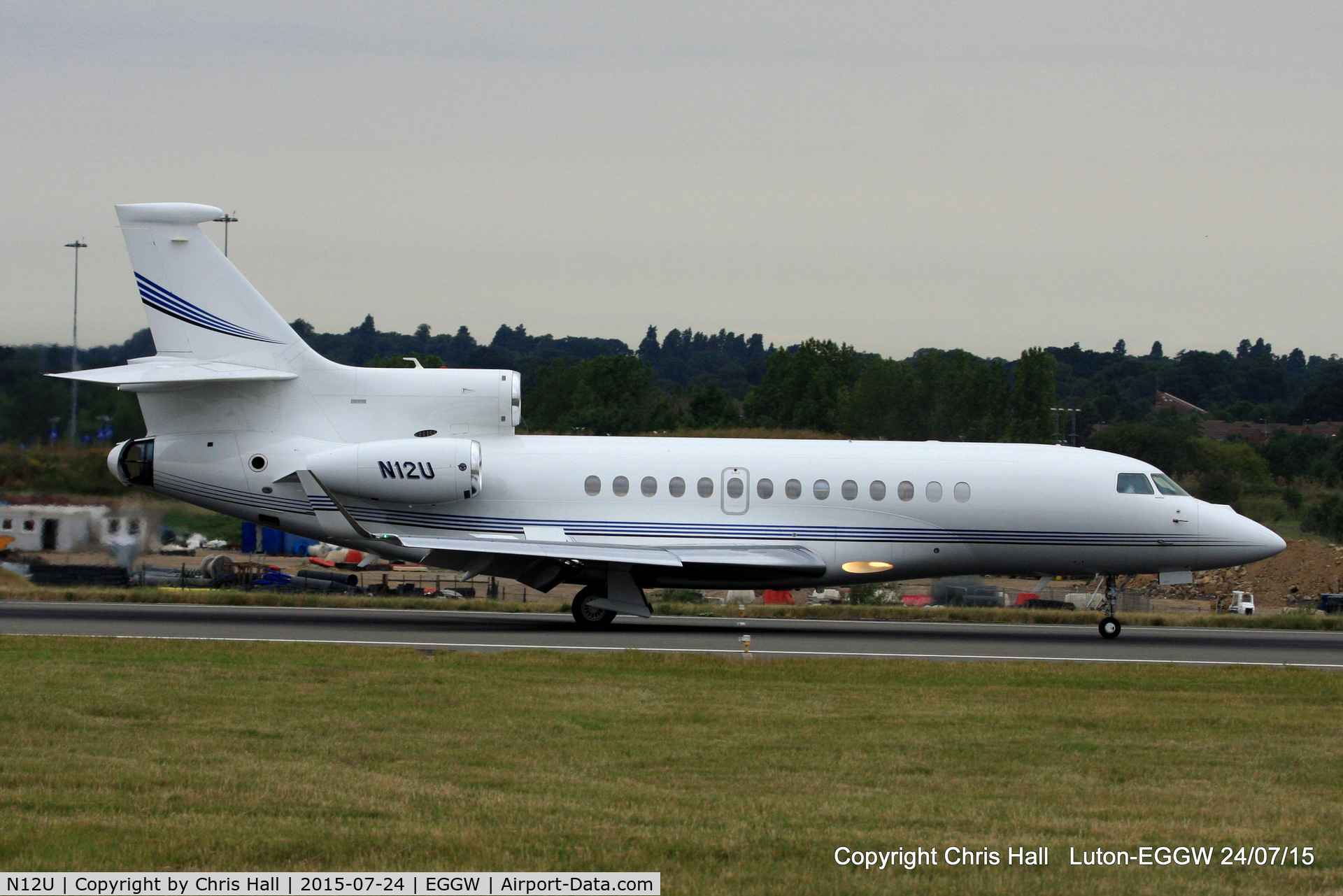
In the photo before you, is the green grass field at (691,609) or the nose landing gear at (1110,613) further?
the green grass field at (691,609)

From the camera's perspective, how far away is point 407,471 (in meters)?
22.6

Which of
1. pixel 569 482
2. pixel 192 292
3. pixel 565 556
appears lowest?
pixel 565 556

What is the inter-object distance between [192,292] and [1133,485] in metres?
17.5

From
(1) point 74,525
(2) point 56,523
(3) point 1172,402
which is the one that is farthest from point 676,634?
(3) point 1172,402

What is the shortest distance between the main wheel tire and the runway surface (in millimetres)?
204

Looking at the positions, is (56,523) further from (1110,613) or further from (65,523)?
(1110,613)

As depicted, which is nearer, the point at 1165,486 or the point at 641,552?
the point at 641,552

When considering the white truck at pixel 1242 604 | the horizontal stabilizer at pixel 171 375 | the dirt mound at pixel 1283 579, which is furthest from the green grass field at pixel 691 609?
the dirt mound at pixel 1283 579

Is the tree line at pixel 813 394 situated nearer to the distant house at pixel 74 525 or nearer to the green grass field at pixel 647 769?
the distant house at pixel 74 525

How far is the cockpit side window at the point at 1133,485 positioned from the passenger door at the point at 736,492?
22.5ft

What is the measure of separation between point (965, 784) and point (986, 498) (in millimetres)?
14039

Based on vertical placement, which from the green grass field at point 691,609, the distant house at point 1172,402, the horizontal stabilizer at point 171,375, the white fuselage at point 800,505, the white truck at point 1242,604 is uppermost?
the distant house at point 1172,402

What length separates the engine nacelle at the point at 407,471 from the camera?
22.6 metres

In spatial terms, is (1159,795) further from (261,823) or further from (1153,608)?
(1153,608)
